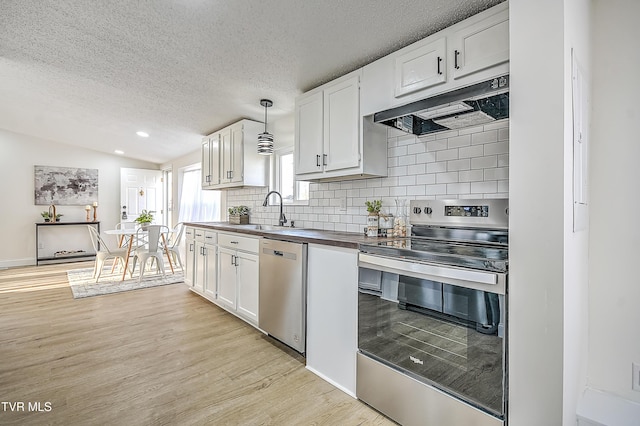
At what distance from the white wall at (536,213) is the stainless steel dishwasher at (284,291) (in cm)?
139

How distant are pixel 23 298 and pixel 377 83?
494 centimetres

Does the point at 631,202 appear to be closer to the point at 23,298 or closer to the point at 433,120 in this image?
the point at 433,120

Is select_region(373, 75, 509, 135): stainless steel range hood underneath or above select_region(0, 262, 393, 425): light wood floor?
above

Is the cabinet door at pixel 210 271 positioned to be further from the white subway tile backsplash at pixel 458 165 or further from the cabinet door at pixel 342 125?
the white subway tile backsplash at pixel 458 165

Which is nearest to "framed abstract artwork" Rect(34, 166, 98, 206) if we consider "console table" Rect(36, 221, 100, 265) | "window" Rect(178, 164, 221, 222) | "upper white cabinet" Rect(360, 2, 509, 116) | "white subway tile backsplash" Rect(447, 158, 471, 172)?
"console table" Rect(36, 221, 100, 265)

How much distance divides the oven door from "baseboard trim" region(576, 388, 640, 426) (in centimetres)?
53

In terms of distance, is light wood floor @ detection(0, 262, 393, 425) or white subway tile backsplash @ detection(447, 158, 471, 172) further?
white subway tile backsplash @ detection(447, 158, 471, 172)

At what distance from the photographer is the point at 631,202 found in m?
1.56

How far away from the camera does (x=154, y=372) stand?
219cm

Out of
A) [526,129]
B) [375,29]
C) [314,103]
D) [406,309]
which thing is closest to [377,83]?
[375,29]

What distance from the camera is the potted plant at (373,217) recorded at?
7.73 ft

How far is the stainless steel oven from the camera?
131 centimetres

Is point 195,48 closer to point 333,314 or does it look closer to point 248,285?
point 248,285

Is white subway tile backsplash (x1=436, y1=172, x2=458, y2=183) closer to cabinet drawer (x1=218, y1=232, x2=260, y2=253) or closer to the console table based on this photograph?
cabinet drawer (x1=218, y1=232, x2=260, y2=253)
